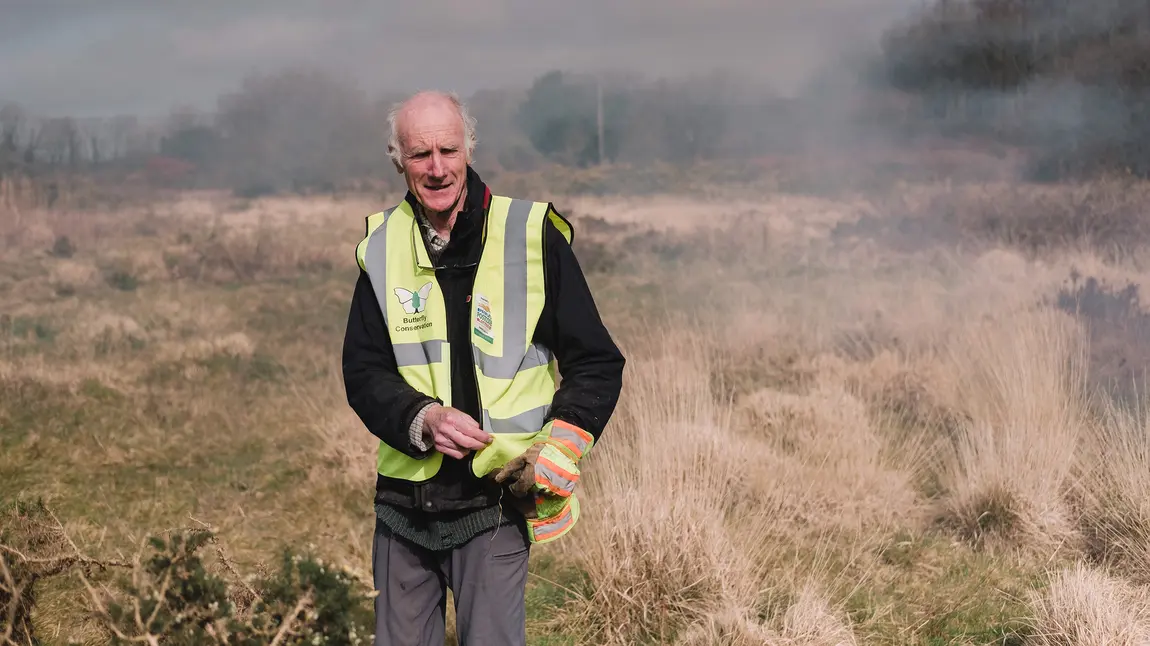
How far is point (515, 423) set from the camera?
2.69 m

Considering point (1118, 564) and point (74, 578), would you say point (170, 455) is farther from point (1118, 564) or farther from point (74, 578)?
point (1118, 564)

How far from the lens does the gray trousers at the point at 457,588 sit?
9.12 ft

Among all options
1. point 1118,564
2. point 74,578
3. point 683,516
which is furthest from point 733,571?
point 74,578

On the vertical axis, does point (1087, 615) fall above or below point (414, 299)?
below

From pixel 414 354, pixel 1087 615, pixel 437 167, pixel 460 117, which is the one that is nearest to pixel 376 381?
pixel 414 354

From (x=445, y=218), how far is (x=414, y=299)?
0.23 meters

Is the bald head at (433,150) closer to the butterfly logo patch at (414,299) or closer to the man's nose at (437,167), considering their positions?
the man's nose at (437,167)

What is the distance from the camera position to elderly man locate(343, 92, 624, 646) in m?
2.70

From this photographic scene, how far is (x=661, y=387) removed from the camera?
6.65 meters

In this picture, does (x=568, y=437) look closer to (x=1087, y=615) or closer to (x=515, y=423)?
(x=515, y=423)

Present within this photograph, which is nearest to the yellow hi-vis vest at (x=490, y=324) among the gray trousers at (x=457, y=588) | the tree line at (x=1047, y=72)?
the gray trousers at (x=457, y=588)

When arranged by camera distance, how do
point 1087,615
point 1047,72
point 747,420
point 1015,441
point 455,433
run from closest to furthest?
point 455,433 < point 1087,615 < point 1015,441 < point 747,420 < point 1047,72

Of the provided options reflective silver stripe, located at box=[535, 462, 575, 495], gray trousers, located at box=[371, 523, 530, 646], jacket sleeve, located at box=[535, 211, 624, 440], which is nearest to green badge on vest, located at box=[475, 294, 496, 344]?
jacket sleeve, located at box=[535, 211, 624, 440]

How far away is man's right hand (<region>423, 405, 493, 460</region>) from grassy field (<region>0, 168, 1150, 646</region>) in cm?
191
